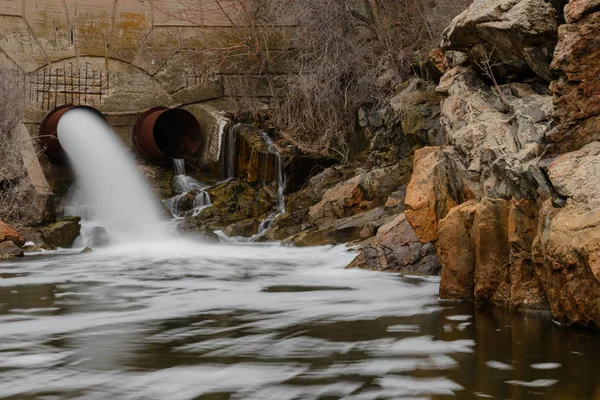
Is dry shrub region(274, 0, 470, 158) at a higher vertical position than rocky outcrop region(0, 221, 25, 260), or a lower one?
higher

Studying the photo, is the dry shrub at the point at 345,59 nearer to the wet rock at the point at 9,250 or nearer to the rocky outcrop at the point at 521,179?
the wet rock at the point at 9,250

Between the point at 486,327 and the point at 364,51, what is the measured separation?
32.1ft

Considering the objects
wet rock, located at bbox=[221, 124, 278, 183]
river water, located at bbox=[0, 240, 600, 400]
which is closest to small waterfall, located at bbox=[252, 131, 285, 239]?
wet rock, located at bbox=[221, 124, 278, 183]

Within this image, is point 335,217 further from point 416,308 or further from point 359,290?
point 416,308

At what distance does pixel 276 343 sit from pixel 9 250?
6.19m

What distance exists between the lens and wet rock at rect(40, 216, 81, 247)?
434 inches

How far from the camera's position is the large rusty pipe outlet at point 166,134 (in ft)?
46.5

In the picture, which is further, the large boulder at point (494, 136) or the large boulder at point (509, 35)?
the large boulder at point (509, 35)

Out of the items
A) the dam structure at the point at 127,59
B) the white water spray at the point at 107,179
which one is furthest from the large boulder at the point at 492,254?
the dam structure at the point at 127,59

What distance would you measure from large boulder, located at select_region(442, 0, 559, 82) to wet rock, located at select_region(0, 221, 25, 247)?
6.33 metres

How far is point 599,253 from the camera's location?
4.16 metres

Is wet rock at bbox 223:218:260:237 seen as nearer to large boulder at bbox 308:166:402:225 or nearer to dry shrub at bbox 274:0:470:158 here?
large boulder at bbox 308:166:402:225

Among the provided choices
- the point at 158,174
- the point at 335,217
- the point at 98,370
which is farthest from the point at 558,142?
the point at 158,174

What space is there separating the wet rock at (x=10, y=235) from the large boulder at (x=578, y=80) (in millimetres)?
7462
